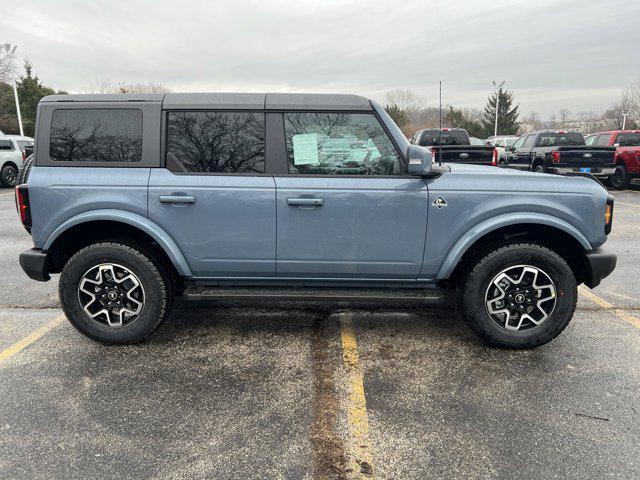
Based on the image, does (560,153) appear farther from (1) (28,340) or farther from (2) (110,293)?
(1) (28,340)

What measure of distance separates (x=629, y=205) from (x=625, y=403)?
34.6 feet

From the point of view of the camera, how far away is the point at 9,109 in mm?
37625

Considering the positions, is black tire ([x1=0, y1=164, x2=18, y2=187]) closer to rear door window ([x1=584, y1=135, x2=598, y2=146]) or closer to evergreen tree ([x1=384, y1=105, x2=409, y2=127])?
evergreen tree ([x1=384, y1=105, x2=409, y2=127])

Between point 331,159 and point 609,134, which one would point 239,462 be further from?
point 609,134

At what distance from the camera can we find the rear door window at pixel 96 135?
3.60m

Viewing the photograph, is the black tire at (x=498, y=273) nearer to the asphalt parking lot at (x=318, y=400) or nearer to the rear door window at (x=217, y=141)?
the asphalt parking lot at (x=318, y=400)

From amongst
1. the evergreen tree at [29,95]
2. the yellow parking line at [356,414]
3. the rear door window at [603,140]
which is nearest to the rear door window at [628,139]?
the rear door window at [603,140]

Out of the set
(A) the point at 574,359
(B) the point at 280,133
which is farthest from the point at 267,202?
(A) the point at 574,359

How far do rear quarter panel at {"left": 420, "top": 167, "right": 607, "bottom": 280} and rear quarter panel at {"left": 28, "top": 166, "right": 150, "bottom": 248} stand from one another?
7.25 feet

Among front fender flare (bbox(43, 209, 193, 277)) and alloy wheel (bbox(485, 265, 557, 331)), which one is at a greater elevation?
front fender flare (bbox(43, 209, 193, 277))

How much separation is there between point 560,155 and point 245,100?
12.1 meters

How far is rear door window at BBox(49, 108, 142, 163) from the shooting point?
3602mm

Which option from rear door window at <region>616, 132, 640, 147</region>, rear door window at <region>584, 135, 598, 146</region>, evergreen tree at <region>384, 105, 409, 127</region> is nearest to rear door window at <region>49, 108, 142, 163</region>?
evergreen tree at <region>384, 105, 409, 127</region>

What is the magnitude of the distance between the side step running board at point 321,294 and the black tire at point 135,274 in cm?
25
